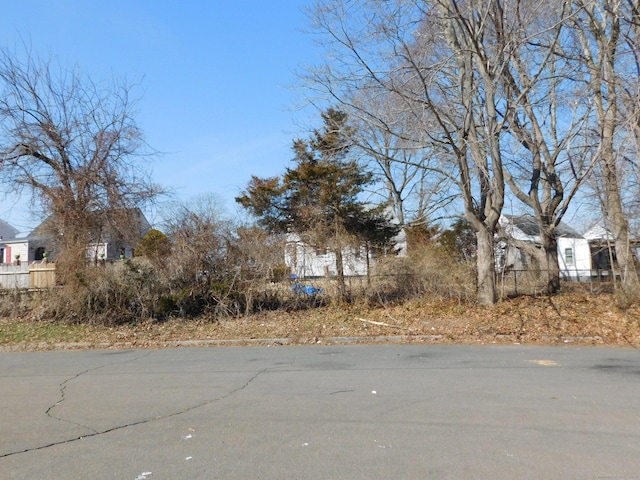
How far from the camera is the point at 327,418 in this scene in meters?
6.34

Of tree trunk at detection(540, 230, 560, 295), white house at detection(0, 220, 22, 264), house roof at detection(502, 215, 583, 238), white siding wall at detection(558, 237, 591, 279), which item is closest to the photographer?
tree trunk at detection(540, 230, 560, 295)

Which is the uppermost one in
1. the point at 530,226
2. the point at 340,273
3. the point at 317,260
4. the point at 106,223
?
the point at 530,226

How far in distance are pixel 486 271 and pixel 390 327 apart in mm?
3726

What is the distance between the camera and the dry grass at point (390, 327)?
13633 mm

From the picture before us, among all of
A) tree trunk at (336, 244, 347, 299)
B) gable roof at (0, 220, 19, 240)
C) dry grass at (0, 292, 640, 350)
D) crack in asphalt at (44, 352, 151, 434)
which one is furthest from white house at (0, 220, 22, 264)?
crack in asphalt at (44, 352, 151, 434)

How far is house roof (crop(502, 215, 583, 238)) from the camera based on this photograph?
20.8 meters

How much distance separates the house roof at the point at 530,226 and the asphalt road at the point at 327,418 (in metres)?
10.5

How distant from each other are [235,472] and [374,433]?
1.68m

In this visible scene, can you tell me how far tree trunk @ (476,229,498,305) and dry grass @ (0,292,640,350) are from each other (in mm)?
434

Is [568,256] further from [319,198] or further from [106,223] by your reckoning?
[106,223]

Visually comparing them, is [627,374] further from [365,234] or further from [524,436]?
[365,234]

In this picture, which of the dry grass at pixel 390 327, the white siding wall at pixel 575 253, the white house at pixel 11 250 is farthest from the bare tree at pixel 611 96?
the white house at pixel 11 250

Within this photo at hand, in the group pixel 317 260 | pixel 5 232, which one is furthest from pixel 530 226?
pixel 5 232

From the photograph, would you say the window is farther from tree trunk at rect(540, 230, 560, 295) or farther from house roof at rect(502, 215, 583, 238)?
tree trunk at rect(540, 230, 560, 295)
